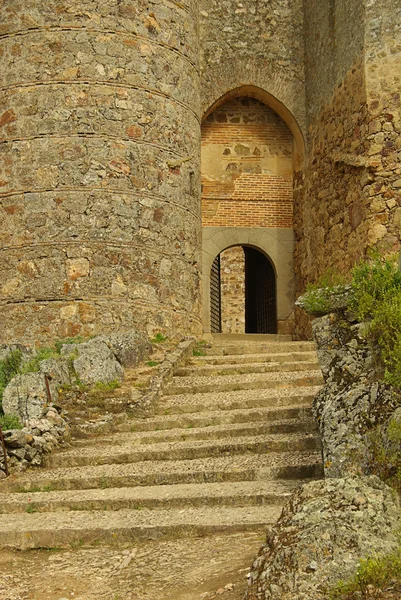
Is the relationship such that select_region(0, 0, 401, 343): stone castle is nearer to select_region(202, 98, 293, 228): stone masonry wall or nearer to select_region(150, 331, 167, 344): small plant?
select_region(150, 331, 167, 344): small plant

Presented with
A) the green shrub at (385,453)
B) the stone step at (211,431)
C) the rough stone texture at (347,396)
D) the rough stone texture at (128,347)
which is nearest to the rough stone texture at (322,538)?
the green shrub at (385,453)

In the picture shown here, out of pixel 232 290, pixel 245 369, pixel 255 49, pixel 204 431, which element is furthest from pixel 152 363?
pixel 232 290

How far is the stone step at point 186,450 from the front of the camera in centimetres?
710

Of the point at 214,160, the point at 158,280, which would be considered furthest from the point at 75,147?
the point at 214,160

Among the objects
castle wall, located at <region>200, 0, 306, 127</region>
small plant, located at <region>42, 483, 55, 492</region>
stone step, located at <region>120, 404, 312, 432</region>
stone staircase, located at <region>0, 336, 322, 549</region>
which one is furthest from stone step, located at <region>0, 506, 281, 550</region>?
castle wall, located at <region>200, 0, 306, 127</region>

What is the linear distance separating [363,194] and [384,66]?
71.2 inches

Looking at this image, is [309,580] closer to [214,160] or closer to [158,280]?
[158,280]

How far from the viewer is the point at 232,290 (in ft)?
81.7

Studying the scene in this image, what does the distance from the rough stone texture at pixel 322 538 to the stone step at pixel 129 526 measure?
104 centimetres

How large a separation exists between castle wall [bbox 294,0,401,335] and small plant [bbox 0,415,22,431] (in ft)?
18.6

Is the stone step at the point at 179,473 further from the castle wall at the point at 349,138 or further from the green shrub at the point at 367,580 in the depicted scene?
the castle wall at the point at 349,138

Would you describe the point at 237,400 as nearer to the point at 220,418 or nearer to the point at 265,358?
the point at 220,418

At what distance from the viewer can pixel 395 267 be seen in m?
6.12

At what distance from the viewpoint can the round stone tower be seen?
1163cm
